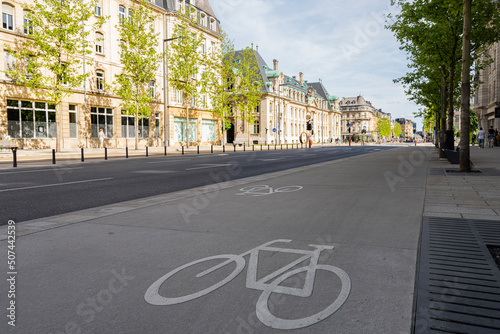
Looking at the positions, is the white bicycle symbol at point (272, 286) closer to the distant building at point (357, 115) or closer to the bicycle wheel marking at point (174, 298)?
the bicycle wheel marking at point (174, 298)

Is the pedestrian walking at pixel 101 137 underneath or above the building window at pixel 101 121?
underneath

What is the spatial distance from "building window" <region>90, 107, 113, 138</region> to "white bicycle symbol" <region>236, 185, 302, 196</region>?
30.0 m

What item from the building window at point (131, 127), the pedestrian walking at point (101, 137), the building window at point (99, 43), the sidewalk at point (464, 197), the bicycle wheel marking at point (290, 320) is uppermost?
the building window at point (99, 43)

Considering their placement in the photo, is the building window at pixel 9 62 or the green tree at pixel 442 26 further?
the building window at pixel 9 62

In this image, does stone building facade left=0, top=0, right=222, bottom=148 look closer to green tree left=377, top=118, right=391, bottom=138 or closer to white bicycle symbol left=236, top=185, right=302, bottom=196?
white bicycle symbol left=236, top=185, right=302, bottom=196

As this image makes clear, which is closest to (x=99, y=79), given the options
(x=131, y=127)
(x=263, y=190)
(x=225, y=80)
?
(x=131, y=127)

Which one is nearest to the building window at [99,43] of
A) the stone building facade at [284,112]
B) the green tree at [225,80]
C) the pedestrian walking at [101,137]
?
the pedestrian walking at [101,137]

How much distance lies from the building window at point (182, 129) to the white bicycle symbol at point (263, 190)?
38.8 meters

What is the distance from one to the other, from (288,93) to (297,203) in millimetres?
84518

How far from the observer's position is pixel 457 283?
3133 millimetres

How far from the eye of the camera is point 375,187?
368 inches

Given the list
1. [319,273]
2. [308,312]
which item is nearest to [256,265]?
[319,273]

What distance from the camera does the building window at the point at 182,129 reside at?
4717cm

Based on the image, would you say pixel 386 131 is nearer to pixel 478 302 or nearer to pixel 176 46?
pixel 176 46
